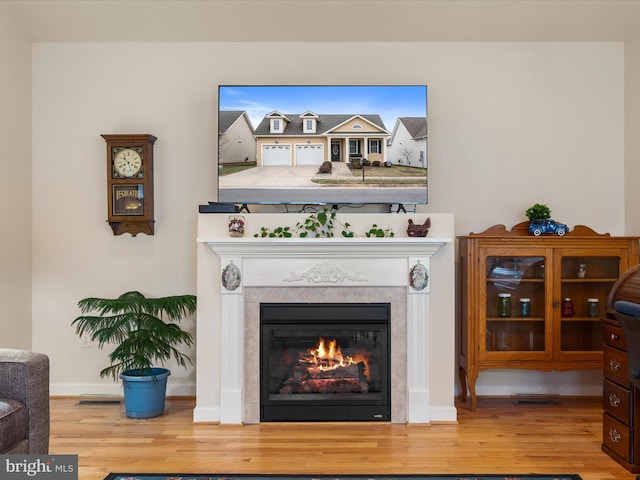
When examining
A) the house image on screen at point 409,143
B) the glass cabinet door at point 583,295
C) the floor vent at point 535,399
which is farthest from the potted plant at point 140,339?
the glass cabinet door at point 583,295

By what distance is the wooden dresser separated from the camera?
3465mm

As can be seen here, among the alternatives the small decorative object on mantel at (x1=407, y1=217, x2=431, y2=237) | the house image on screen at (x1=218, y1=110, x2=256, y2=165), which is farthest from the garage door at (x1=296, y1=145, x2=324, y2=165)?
the small decorative object on mantel at (x1=407, y1=217, x2=431, y2=237)

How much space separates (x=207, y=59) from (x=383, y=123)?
4.66 ft

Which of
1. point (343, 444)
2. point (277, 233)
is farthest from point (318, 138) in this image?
point (343, 444)

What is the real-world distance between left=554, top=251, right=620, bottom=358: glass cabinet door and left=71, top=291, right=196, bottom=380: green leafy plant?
2554mm

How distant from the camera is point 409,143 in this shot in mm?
4578

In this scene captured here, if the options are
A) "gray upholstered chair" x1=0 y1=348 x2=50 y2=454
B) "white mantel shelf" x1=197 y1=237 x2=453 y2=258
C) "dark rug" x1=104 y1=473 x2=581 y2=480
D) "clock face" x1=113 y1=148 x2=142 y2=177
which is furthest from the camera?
"clock face" x1=113 y1=148 x2=142 y2=177

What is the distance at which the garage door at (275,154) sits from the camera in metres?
4.57

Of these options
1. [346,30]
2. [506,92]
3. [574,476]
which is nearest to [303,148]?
[346,30]

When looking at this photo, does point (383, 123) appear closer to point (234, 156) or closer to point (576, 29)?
point (234, 156)

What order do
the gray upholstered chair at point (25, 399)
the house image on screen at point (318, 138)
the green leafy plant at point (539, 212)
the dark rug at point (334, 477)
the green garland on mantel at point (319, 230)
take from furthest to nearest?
the green leafy plant at point (539, 212) → the house image on screen at point (318, 138) → the green garland on mantel at point (319, 230) → the dark rug at point (334, 477) → the gray upholstered chair at point (25, 399)

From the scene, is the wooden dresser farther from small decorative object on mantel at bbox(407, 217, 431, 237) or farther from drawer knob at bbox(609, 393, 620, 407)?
small decorative object on mantel at bbox(407, 217, 431, 237)

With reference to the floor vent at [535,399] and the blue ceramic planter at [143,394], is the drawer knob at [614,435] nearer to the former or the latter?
the floor vent at [535,399]

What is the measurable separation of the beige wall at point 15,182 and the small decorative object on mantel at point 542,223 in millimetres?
3619
